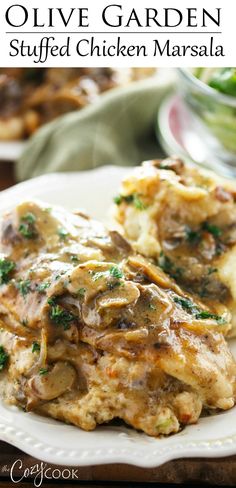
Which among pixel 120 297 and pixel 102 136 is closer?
pixel 120 297

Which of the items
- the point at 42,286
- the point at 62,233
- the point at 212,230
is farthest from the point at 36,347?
the point at 212,230

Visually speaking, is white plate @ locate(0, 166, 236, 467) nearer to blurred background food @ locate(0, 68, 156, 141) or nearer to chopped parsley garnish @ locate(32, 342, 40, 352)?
chopped parsley garnish @ locate(32, 342, 40, 352)

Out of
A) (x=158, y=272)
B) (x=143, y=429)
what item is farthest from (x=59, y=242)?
(x=143, y=429)

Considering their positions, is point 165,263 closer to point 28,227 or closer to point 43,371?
point 28,227

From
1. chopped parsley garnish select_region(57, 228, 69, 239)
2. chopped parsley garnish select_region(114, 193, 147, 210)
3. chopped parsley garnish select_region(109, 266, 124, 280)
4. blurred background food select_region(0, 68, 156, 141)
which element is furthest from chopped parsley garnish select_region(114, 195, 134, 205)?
blurred background food select_region(0, 68, 156, 141)

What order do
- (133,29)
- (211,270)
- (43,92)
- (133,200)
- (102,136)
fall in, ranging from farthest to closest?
(43,92)
(102,136)
(133,29)
(133,200)
(211,270)

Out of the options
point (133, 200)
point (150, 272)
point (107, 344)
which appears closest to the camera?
point (107, 344)

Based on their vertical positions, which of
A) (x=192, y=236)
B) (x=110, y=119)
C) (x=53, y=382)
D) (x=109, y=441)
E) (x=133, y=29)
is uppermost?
(x=133, y=29)
